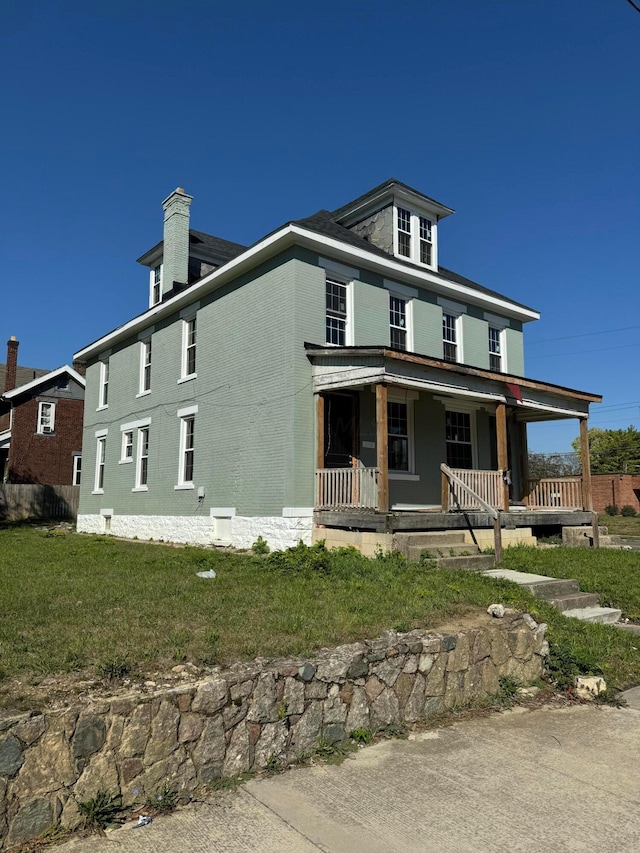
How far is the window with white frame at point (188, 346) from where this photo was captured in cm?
1678

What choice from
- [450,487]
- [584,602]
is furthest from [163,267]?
[584,602]

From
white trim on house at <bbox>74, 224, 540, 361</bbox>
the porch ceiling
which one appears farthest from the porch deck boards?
white trim on house at <bbox>74, 224, 540, 361</bbox>

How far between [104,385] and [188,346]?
6.05 m

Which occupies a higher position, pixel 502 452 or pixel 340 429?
pixel 340 429

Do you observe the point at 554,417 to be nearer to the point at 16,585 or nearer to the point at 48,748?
the point at 16,585

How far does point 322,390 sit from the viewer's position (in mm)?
12930

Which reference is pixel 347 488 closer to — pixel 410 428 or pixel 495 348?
pixel 410 428

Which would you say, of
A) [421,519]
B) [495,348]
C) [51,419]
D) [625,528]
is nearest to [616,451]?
[625,528]

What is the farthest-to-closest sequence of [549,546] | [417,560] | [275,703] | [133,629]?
[549,546] < [417,560] < [133,629] < [275,703]

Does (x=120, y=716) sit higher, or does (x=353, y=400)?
(x=353, y=400)

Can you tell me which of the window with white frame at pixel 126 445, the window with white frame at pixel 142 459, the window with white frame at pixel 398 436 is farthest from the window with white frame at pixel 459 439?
the window with white frame at pixel 126 445

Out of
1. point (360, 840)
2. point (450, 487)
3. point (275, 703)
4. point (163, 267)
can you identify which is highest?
point (163, 267)

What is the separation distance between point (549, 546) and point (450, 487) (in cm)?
236

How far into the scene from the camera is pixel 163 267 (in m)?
18.5
